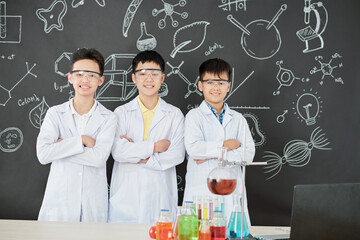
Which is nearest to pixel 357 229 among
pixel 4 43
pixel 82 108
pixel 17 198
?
pixel 82 108

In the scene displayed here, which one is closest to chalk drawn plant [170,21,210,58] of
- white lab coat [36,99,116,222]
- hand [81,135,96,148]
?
white lab coat [36,99,116,222]

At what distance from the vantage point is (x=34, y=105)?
3539 mm

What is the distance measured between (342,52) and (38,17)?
8.98 feet

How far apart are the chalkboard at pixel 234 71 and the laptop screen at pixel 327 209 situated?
7.05 feet

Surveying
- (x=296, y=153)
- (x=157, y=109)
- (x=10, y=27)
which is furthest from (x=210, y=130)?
(x=10, y=27)

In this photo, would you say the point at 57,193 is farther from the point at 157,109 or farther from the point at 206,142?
the point at 206,142

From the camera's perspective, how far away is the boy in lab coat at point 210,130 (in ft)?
9.86

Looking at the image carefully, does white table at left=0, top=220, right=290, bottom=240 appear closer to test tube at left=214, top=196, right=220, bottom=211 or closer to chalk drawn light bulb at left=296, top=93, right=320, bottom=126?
test tube at left=214, top=196, right=220, bottom=211

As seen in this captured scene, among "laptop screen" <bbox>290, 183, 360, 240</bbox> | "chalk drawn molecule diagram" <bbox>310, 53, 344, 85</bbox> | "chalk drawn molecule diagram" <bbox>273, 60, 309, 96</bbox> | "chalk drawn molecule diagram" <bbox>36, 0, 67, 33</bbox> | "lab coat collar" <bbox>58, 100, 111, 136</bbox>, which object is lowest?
"laptop screen" <bbox>290, 183, 360, 240</bbox>

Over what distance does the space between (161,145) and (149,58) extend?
28.5 inches

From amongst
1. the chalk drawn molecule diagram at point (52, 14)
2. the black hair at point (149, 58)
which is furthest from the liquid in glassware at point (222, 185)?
the chalk drawn molecule diagram at point (52, 14)

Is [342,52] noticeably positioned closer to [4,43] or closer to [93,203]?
[93,203]

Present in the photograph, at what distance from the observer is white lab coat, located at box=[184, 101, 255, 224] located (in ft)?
9.75

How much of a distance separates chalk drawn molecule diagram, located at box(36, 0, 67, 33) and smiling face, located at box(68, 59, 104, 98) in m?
0.66
